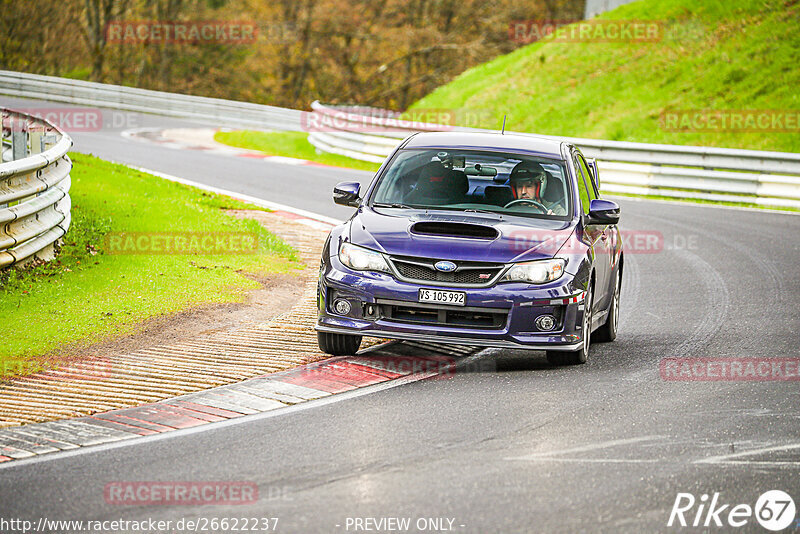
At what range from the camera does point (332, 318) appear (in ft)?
28.2

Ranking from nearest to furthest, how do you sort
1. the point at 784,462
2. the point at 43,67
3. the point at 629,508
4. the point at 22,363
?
the point at 629,508, the point at 784,462, the point at 22,363, the point at 43,67

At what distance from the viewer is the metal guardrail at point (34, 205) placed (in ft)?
34.3

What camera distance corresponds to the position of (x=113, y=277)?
450 inches

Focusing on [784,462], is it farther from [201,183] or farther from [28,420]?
[201,183]

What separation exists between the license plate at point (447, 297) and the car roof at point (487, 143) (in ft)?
6.52

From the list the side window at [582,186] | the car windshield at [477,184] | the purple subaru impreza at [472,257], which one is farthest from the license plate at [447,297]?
the side window at [582,186]

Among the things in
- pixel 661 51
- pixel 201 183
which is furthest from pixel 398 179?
pixel 661 51

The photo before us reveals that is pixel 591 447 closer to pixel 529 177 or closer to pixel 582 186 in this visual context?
pixel 529 177

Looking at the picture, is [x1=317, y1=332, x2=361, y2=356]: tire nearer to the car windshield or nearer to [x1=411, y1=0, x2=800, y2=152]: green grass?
the car windshield

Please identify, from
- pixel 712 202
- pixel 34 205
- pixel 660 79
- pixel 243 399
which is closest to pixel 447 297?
pixel 243 399

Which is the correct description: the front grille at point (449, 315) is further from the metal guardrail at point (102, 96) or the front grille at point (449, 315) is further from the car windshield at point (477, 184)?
the metal guardrail at point (102, 96)

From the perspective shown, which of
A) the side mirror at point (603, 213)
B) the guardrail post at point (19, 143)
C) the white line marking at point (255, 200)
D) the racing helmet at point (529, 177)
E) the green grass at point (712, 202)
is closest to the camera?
the side mirror at point (603, 213)

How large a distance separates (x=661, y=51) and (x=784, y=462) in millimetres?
28794

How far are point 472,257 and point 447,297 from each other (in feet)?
1.16
